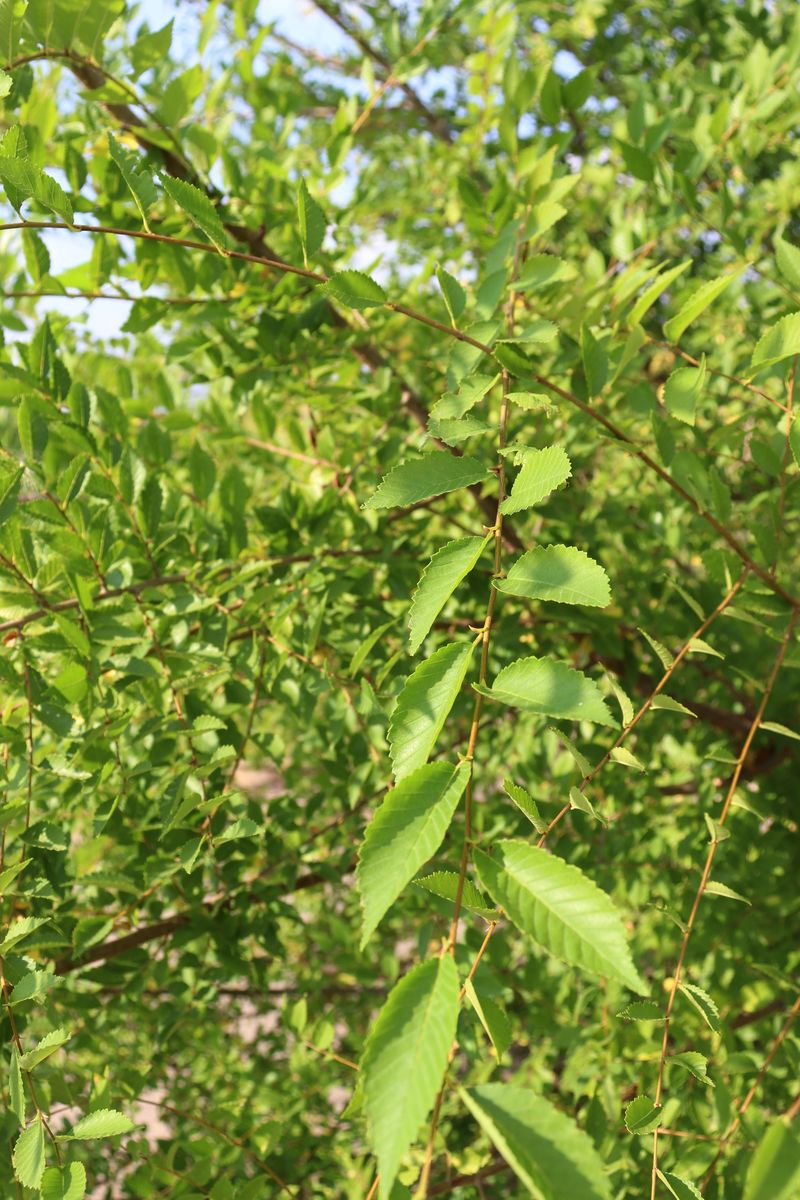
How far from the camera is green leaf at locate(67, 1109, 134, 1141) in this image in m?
0.55

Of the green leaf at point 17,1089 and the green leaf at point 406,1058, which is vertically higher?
the green leaf at point 406,1058

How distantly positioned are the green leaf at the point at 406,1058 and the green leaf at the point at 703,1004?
0.74ft

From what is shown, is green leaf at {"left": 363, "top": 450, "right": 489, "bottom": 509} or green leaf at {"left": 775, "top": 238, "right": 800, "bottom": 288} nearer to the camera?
green leaf at {"left": 363, "top": 450, "right": 489, "bottom": 509}

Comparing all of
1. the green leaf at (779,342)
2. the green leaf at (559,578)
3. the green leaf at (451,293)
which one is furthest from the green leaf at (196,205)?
the green leaf at (779,342)

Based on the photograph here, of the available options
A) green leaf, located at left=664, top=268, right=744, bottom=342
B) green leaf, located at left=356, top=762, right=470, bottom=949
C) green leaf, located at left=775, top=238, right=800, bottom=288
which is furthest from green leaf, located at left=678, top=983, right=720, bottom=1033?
green leaf, located at left=775, top=238, right=800, bottom=288

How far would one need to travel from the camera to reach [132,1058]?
145cm

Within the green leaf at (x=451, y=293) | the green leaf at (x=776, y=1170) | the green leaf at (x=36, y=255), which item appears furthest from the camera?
the green leaf at (x=36, y=255)

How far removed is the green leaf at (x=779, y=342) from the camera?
65 centimetres

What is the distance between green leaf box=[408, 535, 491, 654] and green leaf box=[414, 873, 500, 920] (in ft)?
0.39

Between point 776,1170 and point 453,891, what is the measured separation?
0.21 metres

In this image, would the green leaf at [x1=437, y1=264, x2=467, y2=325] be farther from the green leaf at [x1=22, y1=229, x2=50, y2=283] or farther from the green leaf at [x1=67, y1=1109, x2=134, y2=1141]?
the green leaf at [x1=67, y1=1109, x2=134, y2=1141]

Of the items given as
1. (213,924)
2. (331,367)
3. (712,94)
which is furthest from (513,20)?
(213,924)

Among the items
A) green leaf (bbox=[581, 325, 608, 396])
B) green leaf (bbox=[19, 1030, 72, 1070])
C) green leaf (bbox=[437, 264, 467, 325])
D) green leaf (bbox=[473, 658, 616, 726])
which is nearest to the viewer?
green leaf (bbox=[473, 658, 616, 726])

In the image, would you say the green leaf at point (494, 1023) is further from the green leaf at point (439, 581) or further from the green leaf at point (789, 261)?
the green leaf at point (789, 261)
